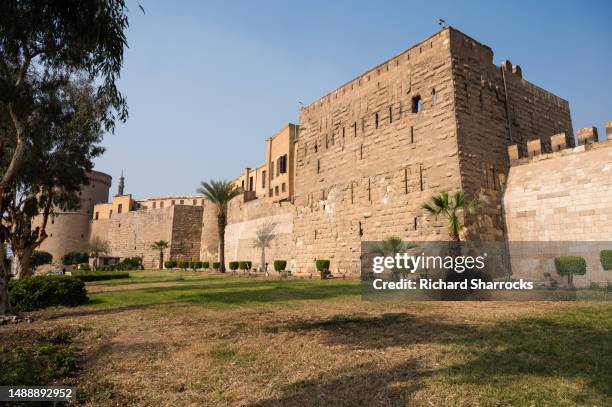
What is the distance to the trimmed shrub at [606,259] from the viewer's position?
13075 millimetres

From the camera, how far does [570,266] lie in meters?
13.5

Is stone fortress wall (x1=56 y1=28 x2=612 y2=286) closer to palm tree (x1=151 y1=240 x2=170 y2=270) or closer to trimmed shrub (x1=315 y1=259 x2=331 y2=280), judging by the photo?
trimmed shrub (x1=315 y1=259 x2=331 y2=280)

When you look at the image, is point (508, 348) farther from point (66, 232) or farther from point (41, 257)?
point (66, 232)

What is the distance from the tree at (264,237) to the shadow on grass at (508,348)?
23.7 meters

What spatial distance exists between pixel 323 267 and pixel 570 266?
12281 mm

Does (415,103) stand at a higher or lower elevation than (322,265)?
higher

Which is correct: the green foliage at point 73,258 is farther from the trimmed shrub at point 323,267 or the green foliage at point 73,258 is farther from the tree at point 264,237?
the trimmed shrub at point 323,267

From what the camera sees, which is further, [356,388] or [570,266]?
[570,266]

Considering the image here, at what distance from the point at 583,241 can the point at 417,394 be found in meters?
14.0

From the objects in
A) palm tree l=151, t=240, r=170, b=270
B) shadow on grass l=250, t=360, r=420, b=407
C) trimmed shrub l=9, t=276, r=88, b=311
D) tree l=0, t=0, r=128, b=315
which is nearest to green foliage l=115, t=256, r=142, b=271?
palm tree l=151, t=240, r=170, b=270

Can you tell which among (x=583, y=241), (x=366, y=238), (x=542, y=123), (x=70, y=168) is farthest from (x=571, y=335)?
(x=70, y=168)

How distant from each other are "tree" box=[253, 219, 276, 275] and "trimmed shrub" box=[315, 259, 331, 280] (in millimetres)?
9347

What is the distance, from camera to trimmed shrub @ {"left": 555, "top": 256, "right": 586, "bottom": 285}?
13438 millimetres

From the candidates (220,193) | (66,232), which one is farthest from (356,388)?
(66,232)
